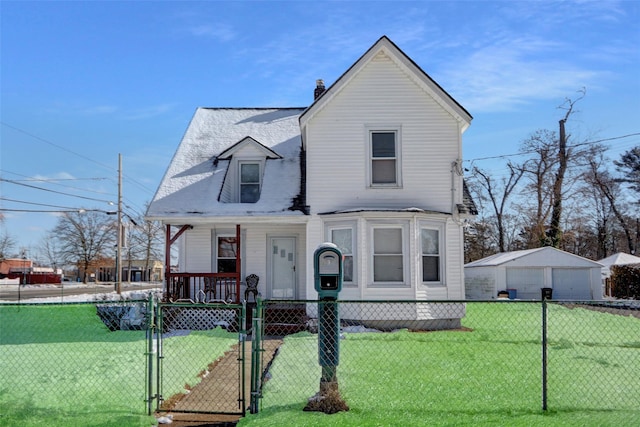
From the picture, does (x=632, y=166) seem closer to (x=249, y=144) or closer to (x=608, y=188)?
(x=608, y=188)

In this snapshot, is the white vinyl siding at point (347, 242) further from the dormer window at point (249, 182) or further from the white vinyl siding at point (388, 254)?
the dormer window at point (249, 182)

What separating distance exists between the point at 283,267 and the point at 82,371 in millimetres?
8622

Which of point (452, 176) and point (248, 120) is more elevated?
point (248, 120)

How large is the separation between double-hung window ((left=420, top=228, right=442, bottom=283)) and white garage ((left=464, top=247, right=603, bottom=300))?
13.1 meters

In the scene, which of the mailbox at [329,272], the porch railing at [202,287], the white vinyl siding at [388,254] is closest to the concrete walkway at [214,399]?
the mailbox at [329,272]

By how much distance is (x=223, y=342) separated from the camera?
1252 centimetres

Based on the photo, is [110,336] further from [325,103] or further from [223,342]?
[325,103]

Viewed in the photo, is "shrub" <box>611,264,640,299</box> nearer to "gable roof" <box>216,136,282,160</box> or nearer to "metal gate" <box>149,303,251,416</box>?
"gable roof" <box>216,136,282,160</box>

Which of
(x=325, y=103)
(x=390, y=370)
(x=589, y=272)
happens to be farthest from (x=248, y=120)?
(x=589, y=272)

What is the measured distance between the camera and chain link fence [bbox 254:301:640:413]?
6879 millimetres

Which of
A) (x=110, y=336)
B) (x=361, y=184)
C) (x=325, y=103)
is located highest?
(x=325, y=103)

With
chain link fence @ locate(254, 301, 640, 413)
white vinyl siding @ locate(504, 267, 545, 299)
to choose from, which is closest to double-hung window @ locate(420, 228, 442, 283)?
chain link fence @ locate(254, 301, 640, 413)

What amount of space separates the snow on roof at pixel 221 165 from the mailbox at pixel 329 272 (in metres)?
8.61

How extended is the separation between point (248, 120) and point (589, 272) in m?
17.9
